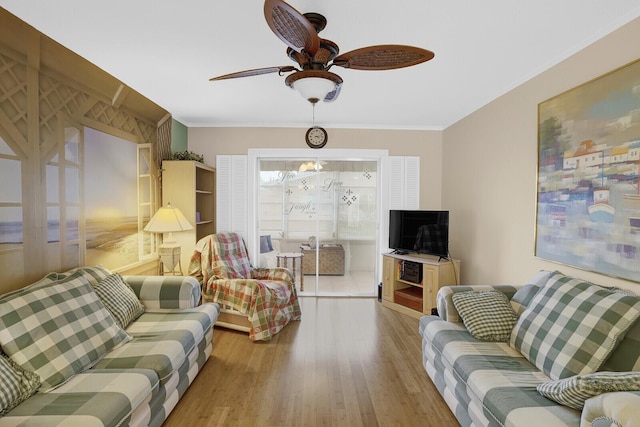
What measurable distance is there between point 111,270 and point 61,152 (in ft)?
3.78

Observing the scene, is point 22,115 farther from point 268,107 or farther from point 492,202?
point 492,202

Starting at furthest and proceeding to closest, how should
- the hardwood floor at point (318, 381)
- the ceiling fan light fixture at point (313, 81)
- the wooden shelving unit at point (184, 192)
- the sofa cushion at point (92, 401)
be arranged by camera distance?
1. the wooden shelving unit at point (184, 192)
2. the hardwood floor at point (318, 381)
3. the ceiling fan light fixture at point (313, 81)
4. the sofa cushion at point (92, 401)

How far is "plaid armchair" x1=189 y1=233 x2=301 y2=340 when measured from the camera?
134 inches

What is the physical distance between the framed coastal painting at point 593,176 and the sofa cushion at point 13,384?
328 centimetres

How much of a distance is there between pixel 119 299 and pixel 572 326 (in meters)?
2.93

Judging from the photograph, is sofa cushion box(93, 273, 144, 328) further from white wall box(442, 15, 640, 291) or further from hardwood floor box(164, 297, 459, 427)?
white wall box(442, 15, 640, 291)

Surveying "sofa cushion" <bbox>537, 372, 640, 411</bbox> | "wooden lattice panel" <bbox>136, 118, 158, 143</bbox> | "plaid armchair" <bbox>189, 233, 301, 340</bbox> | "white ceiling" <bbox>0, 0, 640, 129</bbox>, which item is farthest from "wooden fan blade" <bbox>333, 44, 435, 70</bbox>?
"wooden lattice panel" <bbox>136, 118, 158, 143</bbox>

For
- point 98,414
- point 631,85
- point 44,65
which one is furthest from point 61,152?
point 631,85

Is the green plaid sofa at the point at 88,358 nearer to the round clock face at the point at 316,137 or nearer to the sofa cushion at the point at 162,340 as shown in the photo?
Result: the sofa cushion at the point at 162,340

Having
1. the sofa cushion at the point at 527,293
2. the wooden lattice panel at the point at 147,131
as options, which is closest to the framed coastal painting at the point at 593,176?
the sofa cushion at the point at 527,293

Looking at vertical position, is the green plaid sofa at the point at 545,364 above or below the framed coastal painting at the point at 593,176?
below

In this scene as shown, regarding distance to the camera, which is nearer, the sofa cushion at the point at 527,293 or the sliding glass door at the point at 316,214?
the sofa cushion at the point at 527,293

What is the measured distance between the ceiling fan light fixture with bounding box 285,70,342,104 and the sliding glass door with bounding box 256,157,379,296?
292 centimetres

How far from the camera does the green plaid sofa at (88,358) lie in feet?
4.90
